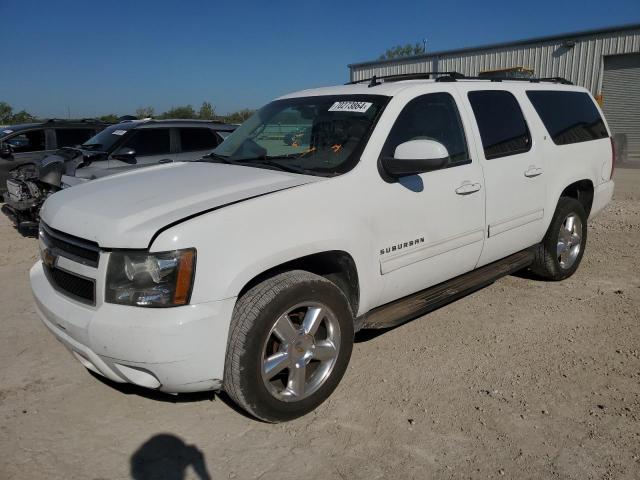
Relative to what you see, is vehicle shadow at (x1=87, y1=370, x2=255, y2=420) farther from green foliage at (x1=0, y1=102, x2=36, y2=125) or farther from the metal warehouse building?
green foliage at (x1=0, y1=102, x2=36, y2=125)

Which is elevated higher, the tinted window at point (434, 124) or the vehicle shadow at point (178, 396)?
the tinted window at point (434, 124)

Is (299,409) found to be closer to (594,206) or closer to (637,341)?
(637,341)

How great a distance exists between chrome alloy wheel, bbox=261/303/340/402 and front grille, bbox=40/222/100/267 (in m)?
1.00

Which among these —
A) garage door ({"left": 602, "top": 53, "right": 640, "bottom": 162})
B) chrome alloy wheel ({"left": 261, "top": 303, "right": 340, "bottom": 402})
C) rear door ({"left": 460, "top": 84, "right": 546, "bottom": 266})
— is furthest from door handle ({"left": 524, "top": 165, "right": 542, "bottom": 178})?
garage door ({"left": 602, "top": 53, "right": 640, "bottom": 162})

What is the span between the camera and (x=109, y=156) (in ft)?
23.7

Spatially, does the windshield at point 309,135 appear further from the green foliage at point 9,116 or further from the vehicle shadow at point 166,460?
the green foliage at point 9,116

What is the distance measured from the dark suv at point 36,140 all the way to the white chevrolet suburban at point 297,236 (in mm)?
7284

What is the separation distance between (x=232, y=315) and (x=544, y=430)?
182 centimetres

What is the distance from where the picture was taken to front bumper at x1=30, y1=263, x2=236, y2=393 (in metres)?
2.50

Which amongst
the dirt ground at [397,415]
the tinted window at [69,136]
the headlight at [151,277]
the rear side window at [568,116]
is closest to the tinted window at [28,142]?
the tinted window at [69,136]

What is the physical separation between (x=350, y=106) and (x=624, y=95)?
843 inches

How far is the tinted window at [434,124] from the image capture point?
3607 millimetres

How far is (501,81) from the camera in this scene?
181 inches

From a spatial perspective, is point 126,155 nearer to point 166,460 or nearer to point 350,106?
point 350,106
